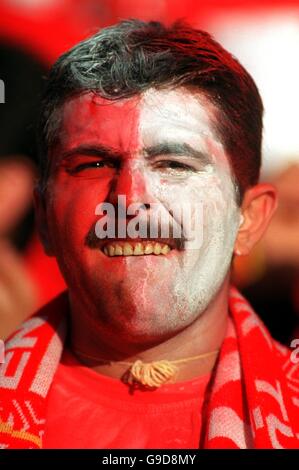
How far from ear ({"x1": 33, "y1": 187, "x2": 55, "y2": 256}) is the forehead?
0.76 ft

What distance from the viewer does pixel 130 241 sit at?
1519 millimetres

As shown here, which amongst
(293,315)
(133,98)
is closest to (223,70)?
(133,98)

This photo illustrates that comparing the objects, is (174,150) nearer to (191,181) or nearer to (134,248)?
(191,181)

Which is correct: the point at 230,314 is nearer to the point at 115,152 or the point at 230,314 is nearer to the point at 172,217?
the point at 172,217

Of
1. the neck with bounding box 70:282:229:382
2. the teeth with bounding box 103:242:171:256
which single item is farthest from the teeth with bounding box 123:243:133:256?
the neck with bounding box 70:282:229:382

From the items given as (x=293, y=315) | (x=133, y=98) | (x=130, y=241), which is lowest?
(x=293, y=315)

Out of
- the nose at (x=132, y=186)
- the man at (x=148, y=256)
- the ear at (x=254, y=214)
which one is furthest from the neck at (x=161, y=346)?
the nose at (x=132, y=186)

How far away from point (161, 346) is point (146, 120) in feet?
1.61

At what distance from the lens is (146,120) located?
5.07ft

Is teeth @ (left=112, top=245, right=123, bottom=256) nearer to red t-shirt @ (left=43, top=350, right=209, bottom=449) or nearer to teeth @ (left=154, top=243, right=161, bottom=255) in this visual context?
teeth @ (left=154, top=243, right=161, bottom=255)

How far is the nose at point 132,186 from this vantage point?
4.93 ft

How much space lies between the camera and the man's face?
1515 mm

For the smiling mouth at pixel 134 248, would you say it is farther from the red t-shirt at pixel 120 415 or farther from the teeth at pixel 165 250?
the red t-shirt at pixel 120 415
